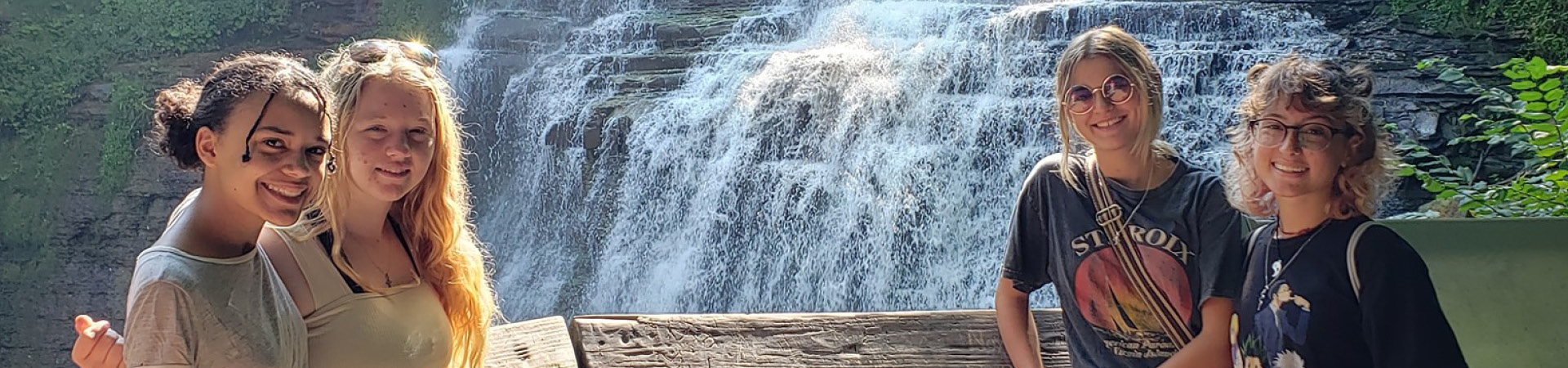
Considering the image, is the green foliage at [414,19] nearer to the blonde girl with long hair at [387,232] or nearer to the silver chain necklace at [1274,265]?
the blonde girl with long hair at [387,232]

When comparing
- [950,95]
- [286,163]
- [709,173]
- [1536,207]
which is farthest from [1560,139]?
[709,173]

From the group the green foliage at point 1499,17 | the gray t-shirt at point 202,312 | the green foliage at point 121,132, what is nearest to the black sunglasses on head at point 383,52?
the gray t-shirt at point 202,312

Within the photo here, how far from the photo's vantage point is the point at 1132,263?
5.00 ft

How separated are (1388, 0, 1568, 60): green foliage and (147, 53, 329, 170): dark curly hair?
6.69 metres

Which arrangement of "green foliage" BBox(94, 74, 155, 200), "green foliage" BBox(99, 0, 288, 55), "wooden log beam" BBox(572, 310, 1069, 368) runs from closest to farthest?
"wooden log beam" BBox(572, 310, 1069, 368) < "green foliage" BBox(94, 74, 155, 200) < "green foliage" BBox(99, 0, 288, 55)

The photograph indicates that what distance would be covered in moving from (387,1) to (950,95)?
4.84 metres

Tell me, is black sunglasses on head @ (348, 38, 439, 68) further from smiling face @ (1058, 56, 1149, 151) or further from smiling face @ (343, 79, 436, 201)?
smiling face @ (1058, 56, 1149, 151)

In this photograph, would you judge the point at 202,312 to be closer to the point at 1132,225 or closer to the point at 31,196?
the point at 1132,225

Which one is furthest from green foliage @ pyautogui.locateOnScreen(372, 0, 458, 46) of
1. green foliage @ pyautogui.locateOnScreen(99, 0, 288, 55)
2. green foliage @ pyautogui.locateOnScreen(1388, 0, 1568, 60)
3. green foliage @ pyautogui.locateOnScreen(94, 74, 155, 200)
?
green foliage @ pyautogui.locateOnScreen(1388, 0, 1568, 60)

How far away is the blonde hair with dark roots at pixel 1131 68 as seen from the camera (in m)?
1.50

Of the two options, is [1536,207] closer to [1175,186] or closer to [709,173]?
[1175,186]

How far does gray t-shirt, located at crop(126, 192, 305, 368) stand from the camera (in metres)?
1.02

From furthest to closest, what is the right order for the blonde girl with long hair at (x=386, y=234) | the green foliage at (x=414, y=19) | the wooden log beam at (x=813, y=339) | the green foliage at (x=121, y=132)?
1. the green foliage at (x=414, y=19)
2. the green foliage at (x=121, y=132)
3. the wooden log beam at (x=813, y=339)
4. the blonde girl with long hair at (x=386, y=234)

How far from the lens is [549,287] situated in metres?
7.04
